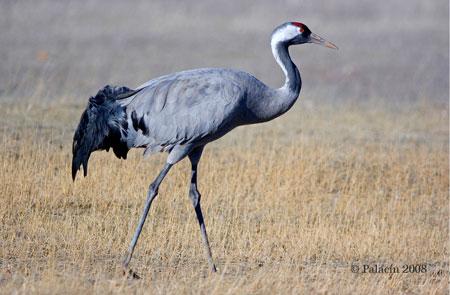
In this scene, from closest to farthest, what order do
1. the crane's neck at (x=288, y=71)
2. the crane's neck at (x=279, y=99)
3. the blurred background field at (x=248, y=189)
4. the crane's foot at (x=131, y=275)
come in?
the crane's foot at (x=131, y=275)
the blurred background field at (x=248, y=189)
the crane's neck at (x=279, y=99)
the crane's neck at (x=288, y=71)

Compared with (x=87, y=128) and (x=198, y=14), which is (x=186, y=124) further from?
(x=198, y=14)

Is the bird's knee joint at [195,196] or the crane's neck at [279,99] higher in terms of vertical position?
the crane's neck at [279,99]

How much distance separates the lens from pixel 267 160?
9820mm

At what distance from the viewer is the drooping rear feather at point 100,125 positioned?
6.86 m

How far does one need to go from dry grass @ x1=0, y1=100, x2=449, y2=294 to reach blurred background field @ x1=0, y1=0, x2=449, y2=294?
0.02 m

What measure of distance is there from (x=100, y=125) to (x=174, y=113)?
0.53 m

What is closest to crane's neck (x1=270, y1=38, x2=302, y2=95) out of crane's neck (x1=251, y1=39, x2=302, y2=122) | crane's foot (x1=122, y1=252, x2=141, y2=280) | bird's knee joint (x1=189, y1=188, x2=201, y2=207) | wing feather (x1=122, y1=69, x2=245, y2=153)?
crane's neck (x1=251, y1=39, x2=302, y2=122)

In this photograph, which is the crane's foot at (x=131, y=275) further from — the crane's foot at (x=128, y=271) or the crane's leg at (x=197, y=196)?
the crane's leg at (x=197, y=196)

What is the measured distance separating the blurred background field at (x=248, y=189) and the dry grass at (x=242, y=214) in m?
0.02

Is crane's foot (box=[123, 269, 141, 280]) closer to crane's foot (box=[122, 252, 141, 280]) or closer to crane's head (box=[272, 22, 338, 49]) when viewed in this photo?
crane's foot (box=[122, 252, 141, 280])

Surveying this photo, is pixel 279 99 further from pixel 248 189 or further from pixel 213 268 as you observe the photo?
pixel 248 189

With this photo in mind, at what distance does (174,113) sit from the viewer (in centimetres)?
686

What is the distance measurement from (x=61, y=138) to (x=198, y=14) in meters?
15.0

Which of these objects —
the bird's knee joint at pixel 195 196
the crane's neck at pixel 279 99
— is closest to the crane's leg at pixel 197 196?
the bird's knee joint at pixel 195 196
